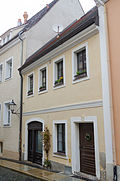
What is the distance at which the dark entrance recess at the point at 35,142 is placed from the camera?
10594 mm

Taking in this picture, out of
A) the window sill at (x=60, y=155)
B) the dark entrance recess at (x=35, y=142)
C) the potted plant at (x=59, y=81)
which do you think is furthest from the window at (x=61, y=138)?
the potted plant at (x=59, y=81)

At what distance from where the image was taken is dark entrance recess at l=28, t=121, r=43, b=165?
34.8ft

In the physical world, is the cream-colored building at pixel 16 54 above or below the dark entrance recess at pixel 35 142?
above

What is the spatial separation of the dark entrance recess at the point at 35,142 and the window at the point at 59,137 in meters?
1.44

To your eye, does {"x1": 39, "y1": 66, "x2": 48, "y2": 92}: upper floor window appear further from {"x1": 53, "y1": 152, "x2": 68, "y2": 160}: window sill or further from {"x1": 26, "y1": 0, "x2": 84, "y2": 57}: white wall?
{"x1": 53, "y1": 152, "x2": 68, "y2": 160}: window sill

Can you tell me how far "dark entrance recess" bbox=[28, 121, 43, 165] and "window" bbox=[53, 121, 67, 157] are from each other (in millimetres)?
1439

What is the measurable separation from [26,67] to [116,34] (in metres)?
6.72

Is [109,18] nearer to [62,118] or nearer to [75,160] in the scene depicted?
[62,118]

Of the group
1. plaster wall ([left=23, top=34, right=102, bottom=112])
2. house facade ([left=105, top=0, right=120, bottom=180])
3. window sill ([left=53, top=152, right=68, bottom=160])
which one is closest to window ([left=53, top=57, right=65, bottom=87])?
plaster wall ([left=23, top=34, right=102, bottom=112])

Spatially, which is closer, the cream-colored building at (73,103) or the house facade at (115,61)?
the house facade at (115,61)

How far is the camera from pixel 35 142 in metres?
11.2

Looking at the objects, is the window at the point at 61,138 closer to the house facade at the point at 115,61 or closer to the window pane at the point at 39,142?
the window pane at the point at 39,142

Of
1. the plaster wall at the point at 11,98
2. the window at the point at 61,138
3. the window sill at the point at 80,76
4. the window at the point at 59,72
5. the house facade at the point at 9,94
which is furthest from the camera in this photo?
the house facade at the point at 9,94

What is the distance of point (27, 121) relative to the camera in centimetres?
1170
